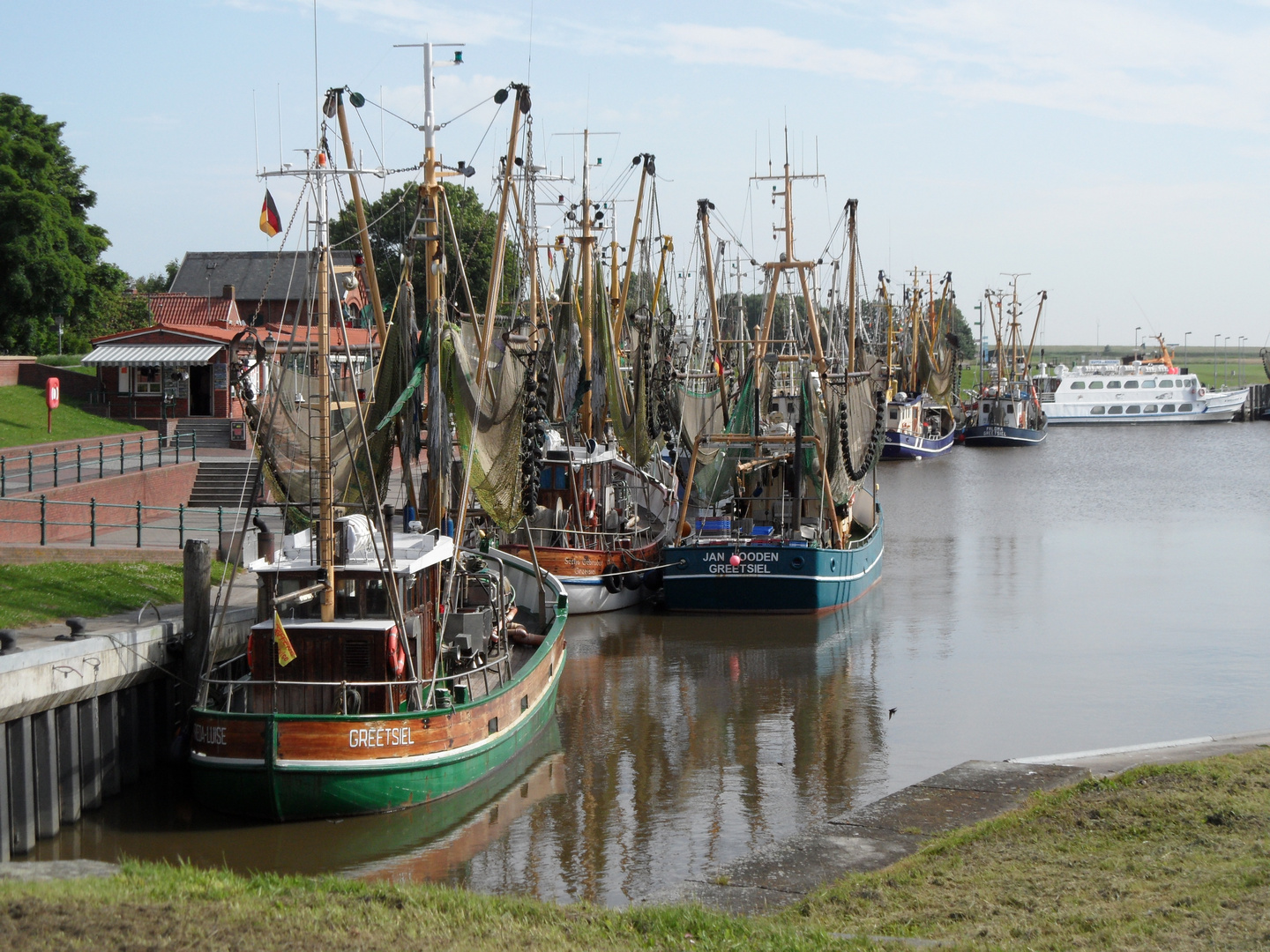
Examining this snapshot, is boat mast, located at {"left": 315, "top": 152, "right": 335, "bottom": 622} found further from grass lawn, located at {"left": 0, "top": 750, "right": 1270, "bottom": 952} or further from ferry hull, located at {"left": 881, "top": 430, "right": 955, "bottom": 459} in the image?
ferry hull, located at {"left": 881, "top": 430, "right": 955, "bottom": 459}

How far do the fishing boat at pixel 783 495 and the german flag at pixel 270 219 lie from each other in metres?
16.0

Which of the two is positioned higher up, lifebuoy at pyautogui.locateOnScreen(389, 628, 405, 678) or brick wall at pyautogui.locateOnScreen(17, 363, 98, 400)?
brick wall at pyautogui.locateOnScreen(17, 363, 98, 400)

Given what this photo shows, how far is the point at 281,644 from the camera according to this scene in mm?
16281

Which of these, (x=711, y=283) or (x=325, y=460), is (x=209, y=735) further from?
(x=711, y=283)

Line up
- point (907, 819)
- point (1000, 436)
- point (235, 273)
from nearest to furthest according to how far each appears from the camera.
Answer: point (907, 819), point (235, 273), point (1000, 436)

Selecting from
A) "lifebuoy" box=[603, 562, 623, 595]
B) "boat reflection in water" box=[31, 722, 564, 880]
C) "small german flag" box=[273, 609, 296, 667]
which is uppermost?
"small german flag" box=[273, 609, 296, 667]

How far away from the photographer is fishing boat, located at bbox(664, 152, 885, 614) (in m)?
31.6

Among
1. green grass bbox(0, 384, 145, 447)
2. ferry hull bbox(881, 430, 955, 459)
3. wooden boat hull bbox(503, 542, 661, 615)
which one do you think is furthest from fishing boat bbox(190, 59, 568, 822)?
ferry hull bbox(881, 430, 955, 459)

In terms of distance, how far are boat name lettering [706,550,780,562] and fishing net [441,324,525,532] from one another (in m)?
9.13

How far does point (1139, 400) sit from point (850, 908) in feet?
389

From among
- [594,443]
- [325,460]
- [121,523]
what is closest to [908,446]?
[594,443]

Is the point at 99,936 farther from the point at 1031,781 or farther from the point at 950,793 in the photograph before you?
the point at 1031,781

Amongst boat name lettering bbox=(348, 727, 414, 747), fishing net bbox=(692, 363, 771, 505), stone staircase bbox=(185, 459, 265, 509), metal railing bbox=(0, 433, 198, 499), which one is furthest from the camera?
stone staircase bbox=(185, 459, 265, 509)

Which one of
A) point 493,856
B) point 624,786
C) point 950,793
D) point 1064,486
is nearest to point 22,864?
point 493,856
